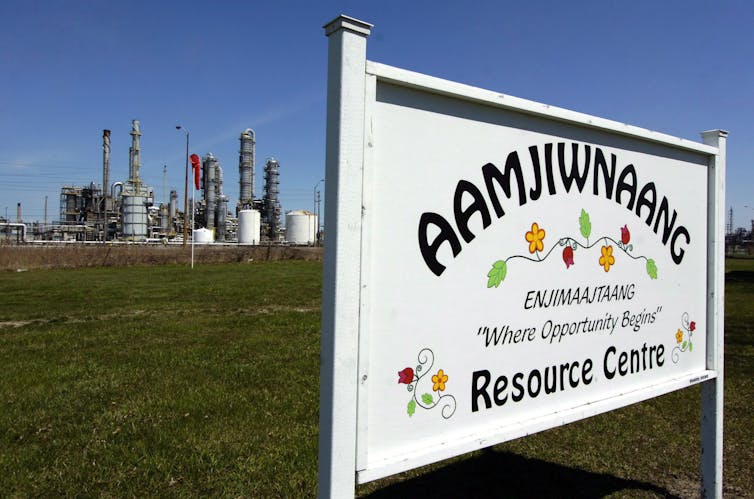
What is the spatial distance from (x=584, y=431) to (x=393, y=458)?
3427mm

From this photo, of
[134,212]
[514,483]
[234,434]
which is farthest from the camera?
[134,212]

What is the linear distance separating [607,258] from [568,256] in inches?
13.0

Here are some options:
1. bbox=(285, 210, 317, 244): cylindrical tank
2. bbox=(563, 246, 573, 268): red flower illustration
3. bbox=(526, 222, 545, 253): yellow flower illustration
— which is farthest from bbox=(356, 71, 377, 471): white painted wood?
bbox=(285, 210, 317, 244): cylindrical tank

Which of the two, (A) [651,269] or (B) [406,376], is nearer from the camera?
(B) [406,376]

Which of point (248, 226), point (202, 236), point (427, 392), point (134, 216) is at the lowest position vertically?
point (427, 392)

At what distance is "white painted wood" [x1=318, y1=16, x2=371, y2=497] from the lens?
6.07 feet

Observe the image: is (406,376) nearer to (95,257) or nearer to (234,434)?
(234,434)

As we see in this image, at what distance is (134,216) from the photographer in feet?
171

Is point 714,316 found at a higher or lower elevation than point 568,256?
lower

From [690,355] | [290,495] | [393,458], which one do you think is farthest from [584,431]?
[393,458]

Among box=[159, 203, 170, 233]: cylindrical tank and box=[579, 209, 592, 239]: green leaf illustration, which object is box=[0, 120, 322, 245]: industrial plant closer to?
box=[159, 203, 170, 233]: cylindrical tank

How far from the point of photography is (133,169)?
56906 millimetres

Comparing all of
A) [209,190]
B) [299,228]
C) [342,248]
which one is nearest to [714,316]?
[342,248]

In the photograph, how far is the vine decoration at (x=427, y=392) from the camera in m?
2.08
